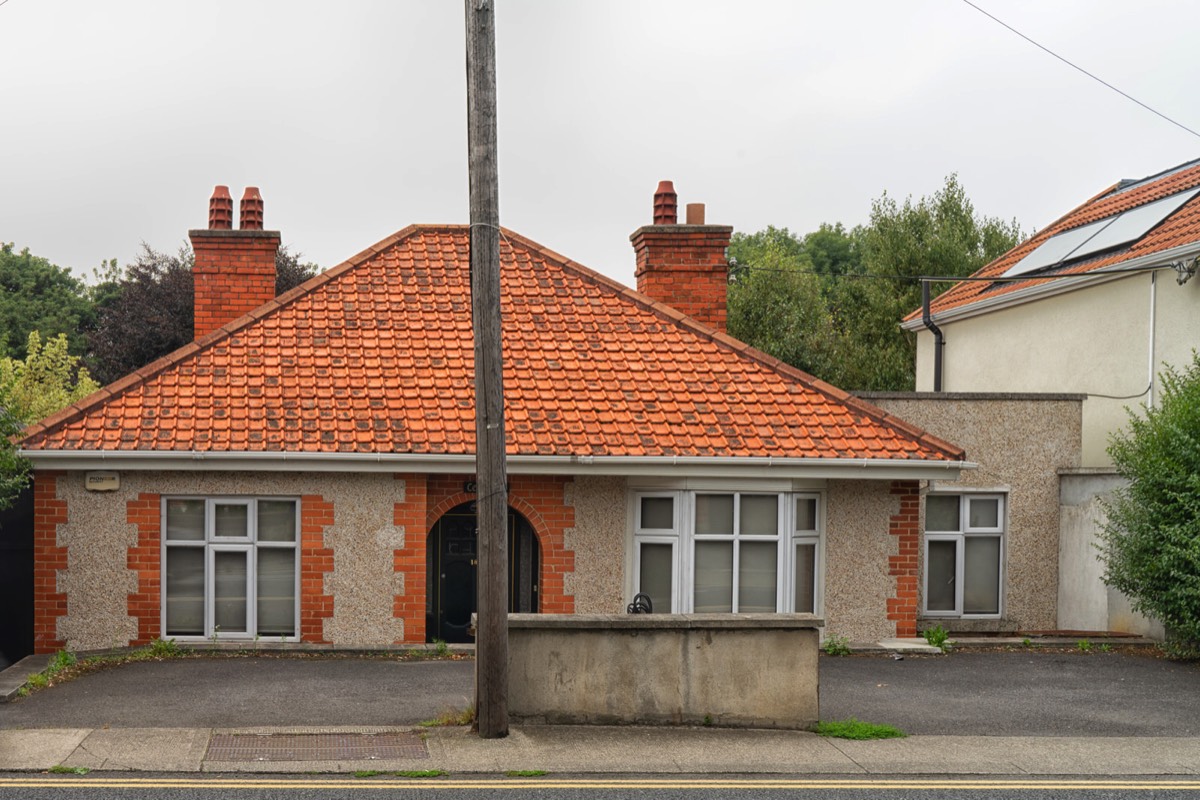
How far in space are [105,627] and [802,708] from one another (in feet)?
26.9

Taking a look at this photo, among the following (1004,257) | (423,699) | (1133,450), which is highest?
(1004,257)

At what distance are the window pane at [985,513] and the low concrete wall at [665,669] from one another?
8.54 m

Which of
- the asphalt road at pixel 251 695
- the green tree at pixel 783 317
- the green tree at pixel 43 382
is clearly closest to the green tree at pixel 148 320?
the green tree at pixel 43 382

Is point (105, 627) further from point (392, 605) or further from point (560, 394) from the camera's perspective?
point (560, 394)

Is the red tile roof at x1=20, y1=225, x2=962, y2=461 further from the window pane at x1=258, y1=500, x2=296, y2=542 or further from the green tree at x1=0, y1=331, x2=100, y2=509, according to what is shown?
the green tree at x1=0, y1=331, x2=100, y2=509

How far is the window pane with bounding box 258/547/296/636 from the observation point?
1495 cm

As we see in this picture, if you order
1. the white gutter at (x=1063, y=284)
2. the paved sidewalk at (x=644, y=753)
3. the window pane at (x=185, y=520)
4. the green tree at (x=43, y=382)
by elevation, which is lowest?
the paved sidewalk at (x=644, y=753)

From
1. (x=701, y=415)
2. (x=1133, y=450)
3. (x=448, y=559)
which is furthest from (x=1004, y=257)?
(x=448, y=559)

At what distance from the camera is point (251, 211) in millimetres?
18031

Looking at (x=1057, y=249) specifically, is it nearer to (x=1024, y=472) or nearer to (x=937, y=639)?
(x=1024, y=472)

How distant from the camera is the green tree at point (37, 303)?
53562 mm

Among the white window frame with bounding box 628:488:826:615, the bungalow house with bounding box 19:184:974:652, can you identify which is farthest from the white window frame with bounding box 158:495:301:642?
the white window frame with bounding box 628:488:826:615

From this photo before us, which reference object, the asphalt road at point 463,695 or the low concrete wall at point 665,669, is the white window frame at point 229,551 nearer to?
the asphalt road at point 463,695

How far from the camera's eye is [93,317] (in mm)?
55062
